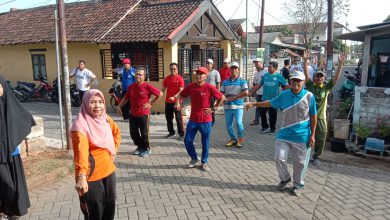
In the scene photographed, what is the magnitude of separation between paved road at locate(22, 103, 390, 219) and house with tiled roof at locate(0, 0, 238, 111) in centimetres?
544

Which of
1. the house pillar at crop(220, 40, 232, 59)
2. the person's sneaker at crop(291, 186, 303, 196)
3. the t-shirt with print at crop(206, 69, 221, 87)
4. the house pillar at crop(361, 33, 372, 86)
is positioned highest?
the house pillar at crop(220, 40, 232, 59)

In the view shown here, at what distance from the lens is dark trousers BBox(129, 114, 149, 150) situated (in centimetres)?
631

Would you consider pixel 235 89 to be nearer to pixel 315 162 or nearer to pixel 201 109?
pixel 201 109

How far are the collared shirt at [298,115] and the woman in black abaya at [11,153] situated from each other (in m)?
3.33

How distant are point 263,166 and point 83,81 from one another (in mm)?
6535

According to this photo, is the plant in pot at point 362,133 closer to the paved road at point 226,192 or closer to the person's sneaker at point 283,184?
the paved road at point 226,192

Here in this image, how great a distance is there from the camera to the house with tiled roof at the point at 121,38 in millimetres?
11227

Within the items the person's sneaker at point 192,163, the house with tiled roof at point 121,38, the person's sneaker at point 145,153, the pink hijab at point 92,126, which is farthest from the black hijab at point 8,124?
the house with tiled roof at point 121,38

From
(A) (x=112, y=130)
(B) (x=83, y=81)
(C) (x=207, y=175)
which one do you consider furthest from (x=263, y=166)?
(B) (x=83, y=81)

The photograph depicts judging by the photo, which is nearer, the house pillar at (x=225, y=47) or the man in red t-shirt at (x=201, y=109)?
the man in red t-shirt at (x=201, y=109)

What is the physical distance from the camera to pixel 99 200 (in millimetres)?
3074

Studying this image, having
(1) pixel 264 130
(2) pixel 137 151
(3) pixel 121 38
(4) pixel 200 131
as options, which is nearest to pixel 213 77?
(1) pixel 264 130

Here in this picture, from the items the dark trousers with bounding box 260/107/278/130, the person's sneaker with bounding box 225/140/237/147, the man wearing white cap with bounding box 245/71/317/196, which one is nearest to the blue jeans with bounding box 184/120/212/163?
the man wearing white cap with bounding box 245/71/317/196

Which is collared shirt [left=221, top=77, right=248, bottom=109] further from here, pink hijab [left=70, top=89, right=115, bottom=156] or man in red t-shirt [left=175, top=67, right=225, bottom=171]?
pink hijab [left=70, top=89, right=115, bottom=156]
